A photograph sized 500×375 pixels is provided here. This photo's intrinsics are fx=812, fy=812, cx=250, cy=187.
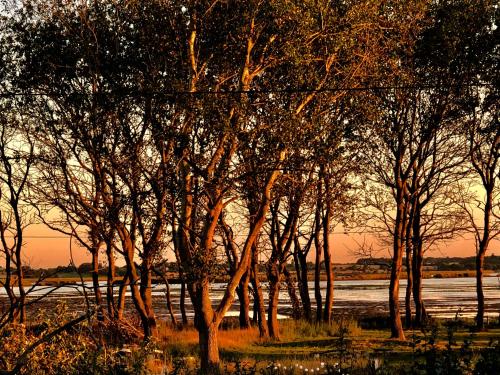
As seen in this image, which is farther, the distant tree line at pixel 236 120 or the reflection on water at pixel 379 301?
the reflection on water at pixel 379 301

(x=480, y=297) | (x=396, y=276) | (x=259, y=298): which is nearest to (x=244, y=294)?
(x=259, y=298)

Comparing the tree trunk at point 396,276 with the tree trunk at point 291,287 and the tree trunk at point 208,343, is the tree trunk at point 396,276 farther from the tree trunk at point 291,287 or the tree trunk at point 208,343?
the tree trunk at point 208,343

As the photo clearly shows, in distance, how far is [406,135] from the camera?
124ft

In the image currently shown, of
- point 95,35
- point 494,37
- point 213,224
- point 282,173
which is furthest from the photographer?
point 494,37

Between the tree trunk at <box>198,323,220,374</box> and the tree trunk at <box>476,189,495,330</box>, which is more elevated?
the tree trunk at <box>476,189,495,330</box>

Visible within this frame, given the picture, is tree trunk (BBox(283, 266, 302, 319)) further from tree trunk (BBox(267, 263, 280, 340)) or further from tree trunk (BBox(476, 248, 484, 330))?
tree trunk (BBox(476, 248, 484, 330))

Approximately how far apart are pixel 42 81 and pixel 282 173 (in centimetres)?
1175

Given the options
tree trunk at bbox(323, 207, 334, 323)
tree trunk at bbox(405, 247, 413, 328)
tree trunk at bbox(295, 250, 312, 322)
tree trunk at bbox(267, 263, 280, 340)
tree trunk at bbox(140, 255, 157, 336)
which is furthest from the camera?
tree trunk at bbox(295, 250, 312, 322)

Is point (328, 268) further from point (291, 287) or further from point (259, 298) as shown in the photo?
point (259, 298)

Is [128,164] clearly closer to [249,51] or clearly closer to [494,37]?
[249,51]

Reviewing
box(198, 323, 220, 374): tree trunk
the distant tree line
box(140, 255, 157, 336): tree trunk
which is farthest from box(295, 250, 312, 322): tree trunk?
box(198, 323, 220, 374): tree trunk

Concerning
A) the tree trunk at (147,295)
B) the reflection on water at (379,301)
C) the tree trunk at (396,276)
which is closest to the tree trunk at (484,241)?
the reflection on water at (379,301)

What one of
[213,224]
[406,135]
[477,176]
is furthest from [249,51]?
[477,176]

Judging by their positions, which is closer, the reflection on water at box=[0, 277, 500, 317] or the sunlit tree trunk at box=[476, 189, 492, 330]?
the sunlit tree trunk at box=[476, 189, 492, 330]
